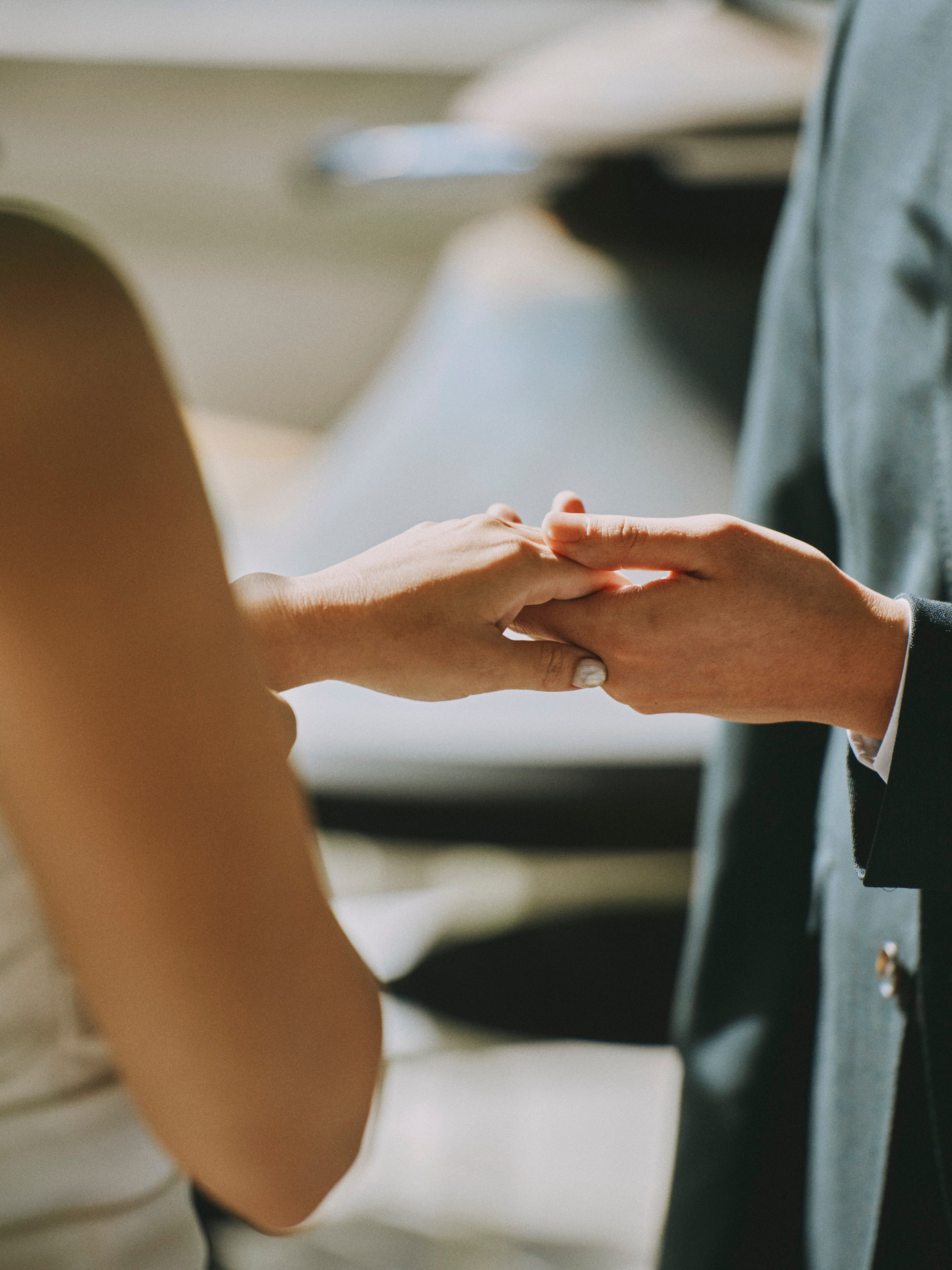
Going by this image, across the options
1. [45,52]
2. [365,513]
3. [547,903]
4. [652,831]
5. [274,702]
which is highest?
[45,52]

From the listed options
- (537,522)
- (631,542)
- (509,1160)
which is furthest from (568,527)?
(509,1160)

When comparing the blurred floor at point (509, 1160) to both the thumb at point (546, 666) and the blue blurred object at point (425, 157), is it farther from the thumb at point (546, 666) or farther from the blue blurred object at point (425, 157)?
the blue blurred object at point (425, 157)

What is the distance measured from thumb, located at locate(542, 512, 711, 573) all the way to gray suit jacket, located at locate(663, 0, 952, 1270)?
0.06m

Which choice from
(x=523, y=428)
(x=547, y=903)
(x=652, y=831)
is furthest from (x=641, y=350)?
(x=547, y=903)

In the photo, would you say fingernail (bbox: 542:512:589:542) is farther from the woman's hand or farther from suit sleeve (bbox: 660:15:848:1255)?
suit sleeve (bbox: 660:15:848:1255)

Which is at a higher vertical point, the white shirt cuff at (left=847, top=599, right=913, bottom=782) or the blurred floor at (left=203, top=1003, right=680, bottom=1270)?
the white shirt cuff at (left=847, top=599, right=913, bottom=782)

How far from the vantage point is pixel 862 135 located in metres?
0.39

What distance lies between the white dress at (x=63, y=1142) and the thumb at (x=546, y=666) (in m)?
0.14

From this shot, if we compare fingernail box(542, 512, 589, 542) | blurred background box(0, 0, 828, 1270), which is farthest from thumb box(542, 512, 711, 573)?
blurred background box(0, 0, 828, 1270)

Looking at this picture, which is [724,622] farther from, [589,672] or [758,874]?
[758,874]

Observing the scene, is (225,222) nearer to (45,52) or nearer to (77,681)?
(45,52)

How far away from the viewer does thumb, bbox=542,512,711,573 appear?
0.90ft

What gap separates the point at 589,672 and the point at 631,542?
0.03 meters

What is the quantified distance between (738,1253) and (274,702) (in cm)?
36
